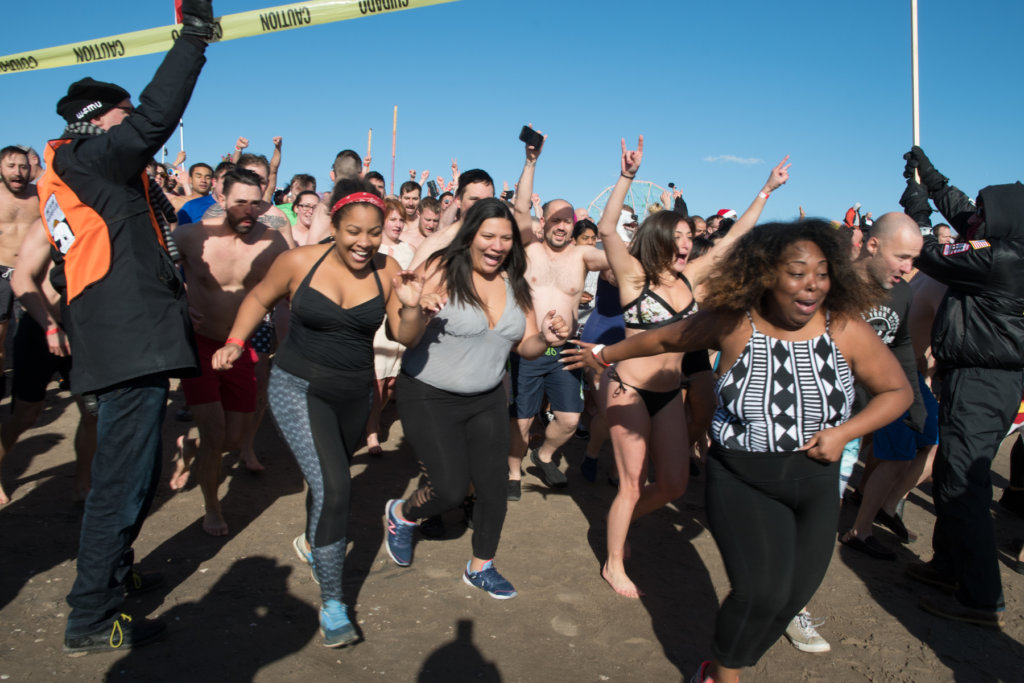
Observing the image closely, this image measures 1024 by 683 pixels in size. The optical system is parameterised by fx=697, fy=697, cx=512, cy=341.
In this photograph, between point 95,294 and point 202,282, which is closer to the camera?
point 95,294

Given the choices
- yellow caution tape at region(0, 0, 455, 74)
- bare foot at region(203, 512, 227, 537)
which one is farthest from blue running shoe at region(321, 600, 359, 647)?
yellow caution tape at region(0, 0, 455, 74)

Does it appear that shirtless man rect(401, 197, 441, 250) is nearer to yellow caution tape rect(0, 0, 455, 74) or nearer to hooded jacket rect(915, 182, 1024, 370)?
yellow caution tape rect(0, 0, 455, 74)

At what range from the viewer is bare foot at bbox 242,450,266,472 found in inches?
220

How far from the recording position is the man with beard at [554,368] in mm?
5434

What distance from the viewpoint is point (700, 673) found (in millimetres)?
2908

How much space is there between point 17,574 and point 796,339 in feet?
13.3

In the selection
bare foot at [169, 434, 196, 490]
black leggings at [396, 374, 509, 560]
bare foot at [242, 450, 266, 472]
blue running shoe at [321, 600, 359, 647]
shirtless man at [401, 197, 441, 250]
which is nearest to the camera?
blue running shoe at [321, 600, 359, 647]

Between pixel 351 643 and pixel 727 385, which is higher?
pixel 727 385

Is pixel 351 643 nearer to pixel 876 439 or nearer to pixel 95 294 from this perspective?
pixel 95 294

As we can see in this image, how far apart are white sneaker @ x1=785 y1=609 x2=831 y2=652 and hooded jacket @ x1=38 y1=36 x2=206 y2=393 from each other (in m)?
3.28

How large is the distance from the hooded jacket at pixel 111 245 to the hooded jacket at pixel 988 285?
414 centimetres

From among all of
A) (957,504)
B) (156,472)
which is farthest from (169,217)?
(957,504)

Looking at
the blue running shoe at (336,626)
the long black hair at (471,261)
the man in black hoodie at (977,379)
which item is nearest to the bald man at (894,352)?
the man in black hoodie at (977,379)

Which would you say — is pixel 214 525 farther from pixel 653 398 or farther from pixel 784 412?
pixel 784 412
